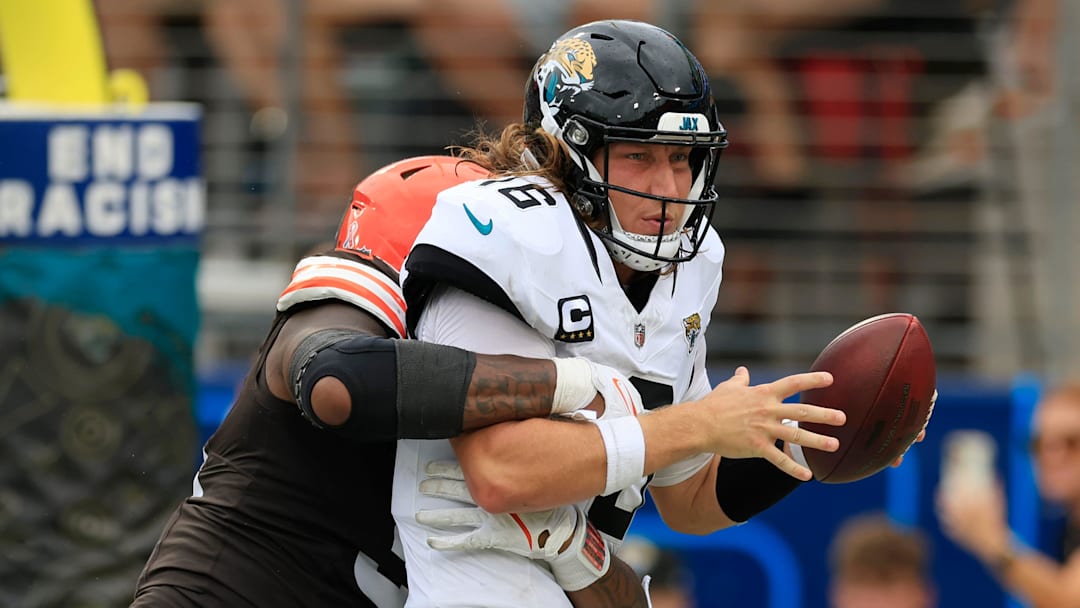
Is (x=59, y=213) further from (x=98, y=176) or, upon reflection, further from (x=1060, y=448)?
(x=1060, y=448)

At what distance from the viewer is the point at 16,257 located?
14.4 feet

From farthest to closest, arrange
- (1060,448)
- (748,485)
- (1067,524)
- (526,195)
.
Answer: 1. (1067,524)
2. (1060,448)
3. (748,485)
4. (526,195)

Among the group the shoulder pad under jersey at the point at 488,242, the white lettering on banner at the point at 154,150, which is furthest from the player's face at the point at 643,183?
the white lettering on banner at the point at 154,150

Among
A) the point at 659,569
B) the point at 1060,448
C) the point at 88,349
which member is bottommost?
the point at 659,569

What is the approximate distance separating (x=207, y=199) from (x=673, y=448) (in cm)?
456

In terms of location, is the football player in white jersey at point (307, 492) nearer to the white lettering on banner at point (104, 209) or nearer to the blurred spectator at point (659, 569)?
the white lettering on banner at point (104, 209)

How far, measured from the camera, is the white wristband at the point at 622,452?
2.70m

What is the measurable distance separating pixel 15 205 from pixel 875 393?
2500 millimetres

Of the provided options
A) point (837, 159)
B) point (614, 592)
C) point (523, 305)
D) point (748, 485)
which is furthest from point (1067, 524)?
point (523, 305)

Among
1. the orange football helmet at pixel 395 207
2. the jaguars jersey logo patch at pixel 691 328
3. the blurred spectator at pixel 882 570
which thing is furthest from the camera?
the blurred spectator at pixel 882 570

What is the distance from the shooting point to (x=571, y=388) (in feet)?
8.95

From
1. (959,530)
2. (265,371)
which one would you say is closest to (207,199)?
(959,530)

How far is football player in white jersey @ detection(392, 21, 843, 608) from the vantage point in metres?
2.71

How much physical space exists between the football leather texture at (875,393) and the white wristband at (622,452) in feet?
1.52
